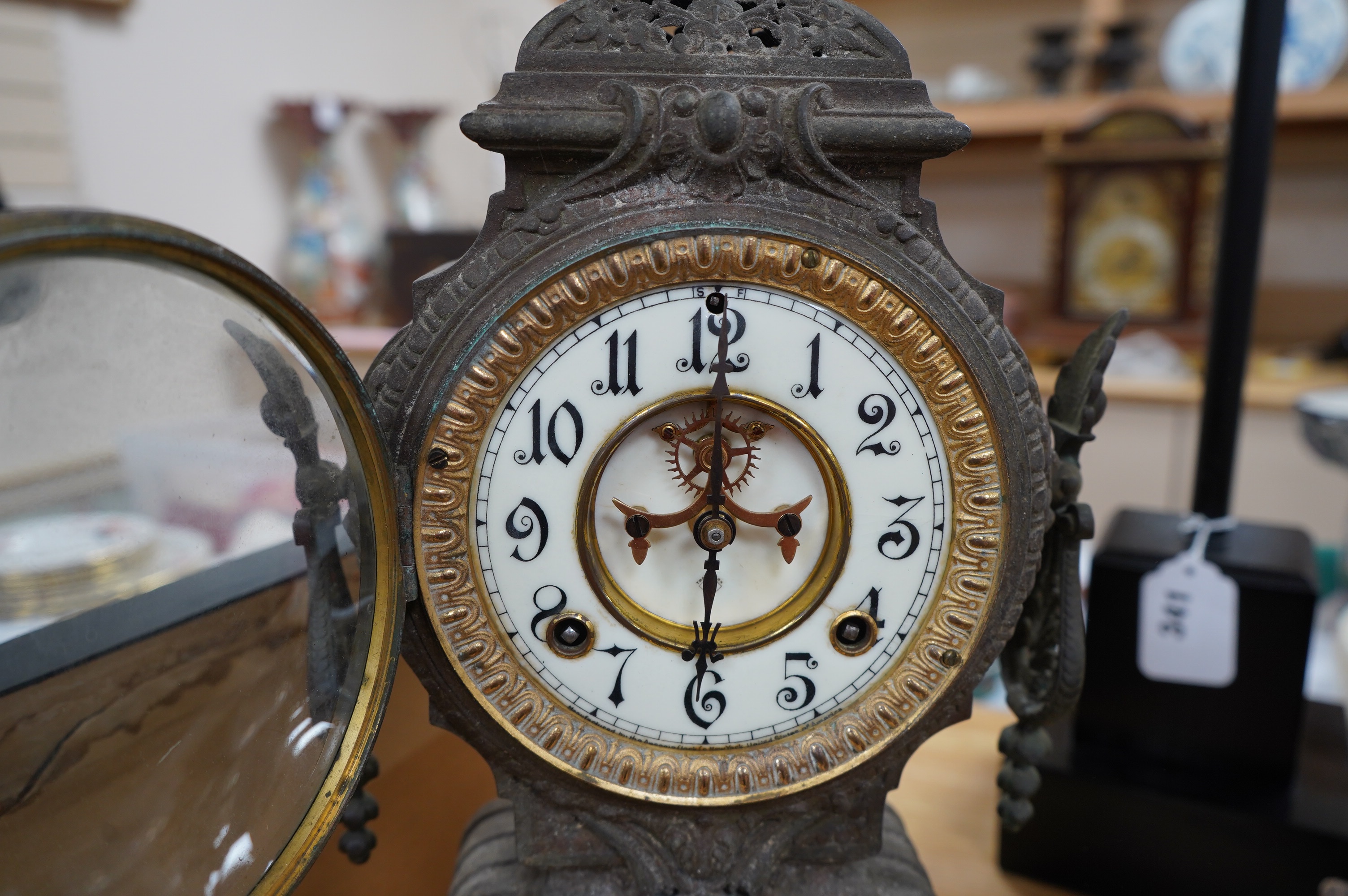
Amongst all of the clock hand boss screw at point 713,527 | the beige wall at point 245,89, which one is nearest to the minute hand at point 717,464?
the clock hand boss screw at point 713,527

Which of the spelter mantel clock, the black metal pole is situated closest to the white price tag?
the black metal pole

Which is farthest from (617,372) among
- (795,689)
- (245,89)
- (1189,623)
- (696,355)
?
(245,89)

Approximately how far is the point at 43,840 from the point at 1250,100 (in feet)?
3.90

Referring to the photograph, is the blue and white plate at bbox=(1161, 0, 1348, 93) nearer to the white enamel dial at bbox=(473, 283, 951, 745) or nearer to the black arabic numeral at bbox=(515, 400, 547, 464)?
the white enamel dial at bbox=(473, 283, 951, 745)

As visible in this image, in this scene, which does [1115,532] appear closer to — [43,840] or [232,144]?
[43,840]

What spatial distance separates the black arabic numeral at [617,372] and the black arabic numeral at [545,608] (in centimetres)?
14

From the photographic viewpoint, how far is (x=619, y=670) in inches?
25.6

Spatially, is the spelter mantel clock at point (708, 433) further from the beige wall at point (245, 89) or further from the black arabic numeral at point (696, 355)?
the beige wall at point (245, 89)

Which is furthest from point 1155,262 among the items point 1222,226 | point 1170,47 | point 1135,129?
point 1222,226

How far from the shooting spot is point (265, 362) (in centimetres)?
54

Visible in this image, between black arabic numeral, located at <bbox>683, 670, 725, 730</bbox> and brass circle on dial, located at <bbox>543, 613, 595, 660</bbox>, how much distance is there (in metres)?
0.08

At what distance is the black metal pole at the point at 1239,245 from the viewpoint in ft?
3.01

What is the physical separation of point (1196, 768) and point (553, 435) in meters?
0.76

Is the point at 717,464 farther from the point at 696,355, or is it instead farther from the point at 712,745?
the point at 712,745
